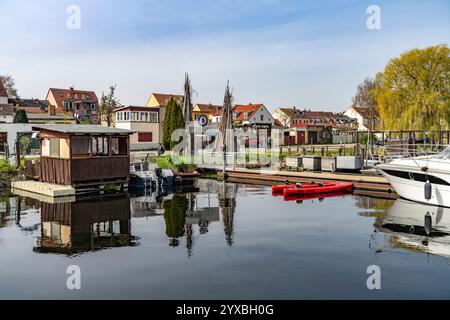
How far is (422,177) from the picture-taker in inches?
858

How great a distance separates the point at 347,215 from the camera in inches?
774

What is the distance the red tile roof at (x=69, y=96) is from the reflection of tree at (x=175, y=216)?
7378cm

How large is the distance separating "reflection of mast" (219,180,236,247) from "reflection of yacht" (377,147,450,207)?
26.6 ft

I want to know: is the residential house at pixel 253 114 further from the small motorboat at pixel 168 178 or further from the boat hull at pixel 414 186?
the boat hull at pixel 414 186

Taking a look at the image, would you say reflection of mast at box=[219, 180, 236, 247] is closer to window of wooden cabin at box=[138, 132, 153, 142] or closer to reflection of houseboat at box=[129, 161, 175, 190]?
reflection of houseboat at box=[129, 161, 175, 190]

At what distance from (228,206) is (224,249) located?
8.33 m

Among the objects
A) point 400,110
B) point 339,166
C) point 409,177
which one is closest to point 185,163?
point 339,166

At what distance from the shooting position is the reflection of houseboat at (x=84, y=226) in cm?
1484

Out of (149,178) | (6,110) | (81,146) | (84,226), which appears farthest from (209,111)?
(84,226)

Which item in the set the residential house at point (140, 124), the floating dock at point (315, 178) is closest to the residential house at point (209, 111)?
the residential house at point (140, 124)

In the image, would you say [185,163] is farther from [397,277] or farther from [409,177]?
[397,277]

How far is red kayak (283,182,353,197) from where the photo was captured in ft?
82.3

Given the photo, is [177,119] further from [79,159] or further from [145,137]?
[79,159]

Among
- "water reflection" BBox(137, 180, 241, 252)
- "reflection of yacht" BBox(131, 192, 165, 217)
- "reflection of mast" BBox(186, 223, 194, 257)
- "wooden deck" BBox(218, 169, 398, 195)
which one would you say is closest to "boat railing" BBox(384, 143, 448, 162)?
"wooden deck" BBox(218, 169, 398, 195)
